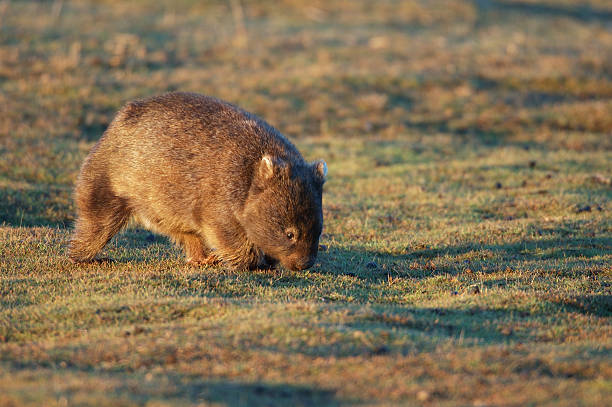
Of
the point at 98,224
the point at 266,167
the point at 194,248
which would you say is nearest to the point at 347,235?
the point at 194,248

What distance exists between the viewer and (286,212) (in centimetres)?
926

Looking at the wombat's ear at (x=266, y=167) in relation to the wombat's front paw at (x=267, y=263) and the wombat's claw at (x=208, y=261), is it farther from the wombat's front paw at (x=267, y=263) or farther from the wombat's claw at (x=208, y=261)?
the wombat's claw at (x=208, y=261)

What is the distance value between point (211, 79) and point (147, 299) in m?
17.7

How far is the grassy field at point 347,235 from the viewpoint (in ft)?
21.5

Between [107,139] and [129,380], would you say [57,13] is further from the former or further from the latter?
[129,380]

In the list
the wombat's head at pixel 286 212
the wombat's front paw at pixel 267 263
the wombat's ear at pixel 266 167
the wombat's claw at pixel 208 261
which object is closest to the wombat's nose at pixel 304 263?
the wombat's head at pixel 286 212

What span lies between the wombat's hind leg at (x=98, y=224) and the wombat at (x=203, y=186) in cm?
1

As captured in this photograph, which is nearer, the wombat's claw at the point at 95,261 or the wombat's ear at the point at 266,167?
the wombat's ear at the point at 266,167

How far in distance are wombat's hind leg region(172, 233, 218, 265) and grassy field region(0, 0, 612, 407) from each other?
311 mm

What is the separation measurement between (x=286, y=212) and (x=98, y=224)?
283 centimetres

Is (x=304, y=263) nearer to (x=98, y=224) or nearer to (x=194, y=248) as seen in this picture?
(x=194, y=248)

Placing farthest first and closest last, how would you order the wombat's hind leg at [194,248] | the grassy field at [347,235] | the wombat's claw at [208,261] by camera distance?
the wombat's hind leg at [194,248]
the wombat's claw at [208,261]
the grassy field at [347,235]

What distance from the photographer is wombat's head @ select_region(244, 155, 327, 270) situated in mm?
9250

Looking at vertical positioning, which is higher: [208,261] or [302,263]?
[302,263]
